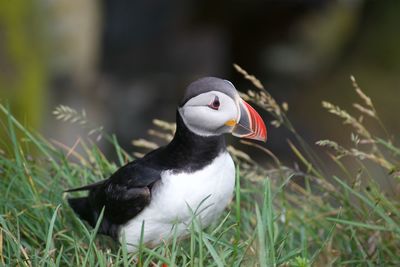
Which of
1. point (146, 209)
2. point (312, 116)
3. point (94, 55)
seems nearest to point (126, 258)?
point (146, 209)

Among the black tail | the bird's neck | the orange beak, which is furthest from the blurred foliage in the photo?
the orange beak

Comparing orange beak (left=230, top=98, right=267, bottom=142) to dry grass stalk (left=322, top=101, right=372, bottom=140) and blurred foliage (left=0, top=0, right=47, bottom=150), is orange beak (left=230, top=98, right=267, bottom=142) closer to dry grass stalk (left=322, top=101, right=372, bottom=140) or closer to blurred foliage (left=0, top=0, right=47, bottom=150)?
dry grass stalk (left=322, top=101, right=372, bottom=140)

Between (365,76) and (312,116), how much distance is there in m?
0.76

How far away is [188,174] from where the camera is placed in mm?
3377

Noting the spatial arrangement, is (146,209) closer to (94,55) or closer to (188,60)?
(94,55)

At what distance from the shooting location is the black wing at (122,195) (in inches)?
135

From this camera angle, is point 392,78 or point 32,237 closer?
point 32,237

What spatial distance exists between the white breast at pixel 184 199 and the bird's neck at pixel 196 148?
0.03m

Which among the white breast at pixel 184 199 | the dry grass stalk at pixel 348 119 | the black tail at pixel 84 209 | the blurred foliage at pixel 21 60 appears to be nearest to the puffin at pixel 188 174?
the white breast at pixel 184 199

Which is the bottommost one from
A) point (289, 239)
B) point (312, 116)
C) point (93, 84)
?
point (312, 116)

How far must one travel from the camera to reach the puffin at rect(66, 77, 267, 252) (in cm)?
331

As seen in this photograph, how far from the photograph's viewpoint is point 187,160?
340cm

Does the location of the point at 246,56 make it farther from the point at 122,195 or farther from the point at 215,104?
the point at 215,104

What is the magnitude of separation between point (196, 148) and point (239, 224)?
0.32 m
